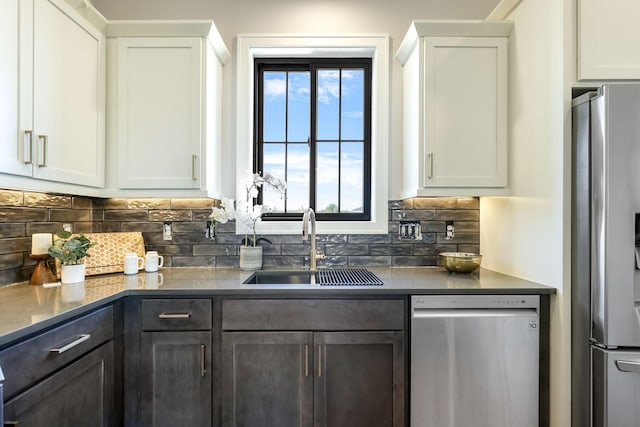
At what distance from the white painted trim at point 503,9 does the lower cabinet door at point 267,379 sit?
2.08 meters

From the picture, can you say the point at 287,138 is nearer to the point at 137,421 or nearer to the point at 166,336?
the point at 166,336

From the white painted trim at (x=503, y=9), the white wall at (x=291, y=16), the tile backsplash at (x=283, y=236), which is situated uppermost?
the white wall at (x=291, y=16)

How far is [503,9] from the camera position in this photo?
2.01 m

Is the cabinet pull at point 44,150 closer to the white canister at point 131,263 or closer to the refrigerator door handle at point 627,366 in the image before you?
the white canister at point 131,263

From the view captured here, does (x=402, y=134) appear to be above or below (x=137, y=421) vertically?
above

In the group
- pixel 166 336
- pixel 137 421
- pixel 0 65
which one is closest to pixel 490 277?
pixel 166 336

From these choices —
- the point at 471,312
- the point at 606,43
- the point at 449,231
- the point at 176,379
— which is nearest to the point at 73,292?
the point at 176,379

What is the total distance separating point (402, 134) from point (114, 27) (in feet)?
5.92

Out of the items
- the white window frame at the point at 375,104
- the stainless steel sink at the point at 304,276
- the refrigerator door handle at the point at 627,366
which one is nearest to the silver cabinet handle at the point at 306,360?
the stainless steel sink at the point at 304,276

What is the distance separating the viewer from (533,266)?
1.75 m

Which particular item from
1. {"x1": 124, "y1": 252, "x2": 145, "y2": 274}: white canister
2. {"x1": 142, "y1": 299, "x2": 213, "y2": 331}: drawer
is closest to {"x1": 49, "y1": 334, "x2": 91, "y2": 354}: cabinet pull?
{"x1": 142, "y1": 299, "x2": 213, "y2": 331}: drawer

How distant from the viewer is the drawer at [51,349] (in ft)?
3.42

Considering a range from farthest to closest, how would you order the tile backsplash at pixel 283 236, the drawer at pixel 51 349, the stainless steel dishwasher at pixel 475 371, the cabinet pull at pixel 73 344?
the tile backsplash at pixel 283 236 → the stainless steel dishwasher at pixel 475 371 → the cabinet pull at pixel 73 344 → the drawer at pixel 51 349

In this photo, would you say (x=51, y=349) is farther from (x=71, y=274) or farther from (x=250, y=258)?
(x=250, y=258)
